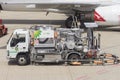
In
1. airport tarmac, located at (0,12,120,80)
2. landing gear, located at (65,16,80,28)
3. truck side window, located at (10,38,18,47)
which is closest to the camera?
airport tarmac, located at (0,12,120,80)

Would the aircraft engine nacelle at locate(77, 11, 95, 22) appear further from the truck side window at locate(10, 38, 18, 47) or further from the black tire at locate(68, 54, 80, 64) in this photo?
the truck side window at locate(10, 38, 18, 47)

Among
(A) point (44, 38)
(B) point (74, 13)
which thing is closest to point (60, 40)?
(A) point (44, 38)

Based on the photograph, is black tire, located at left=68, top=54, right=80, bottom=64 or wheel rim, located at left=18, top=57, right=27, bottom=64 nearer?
wheel rim, located at left=18, top=57, right=27, bottom=64

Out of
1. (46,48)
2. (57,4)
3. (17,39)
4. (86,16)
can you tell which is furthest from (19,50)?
(86,16)

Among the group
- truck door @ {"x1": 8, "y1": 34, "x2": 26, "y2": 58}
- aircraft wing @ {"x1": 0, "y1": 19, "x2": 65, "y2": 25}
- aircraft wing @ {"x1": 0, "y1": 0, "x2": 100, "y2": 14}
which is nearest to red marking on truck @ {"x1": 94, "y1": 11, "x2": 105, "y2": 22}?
aircraft wing @ {"x1": 0, "y1": 0, "x2": 100, "y2": 14}

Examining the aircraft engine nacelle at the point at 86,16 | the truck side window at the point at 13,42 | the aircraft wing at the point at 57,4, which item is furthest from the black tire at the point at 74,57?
the aircraft wing at the point at 57,4

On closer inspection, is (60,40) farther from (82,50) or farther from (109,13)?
(109,13)

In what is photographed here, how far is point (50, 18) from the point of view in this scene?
37312 mm
